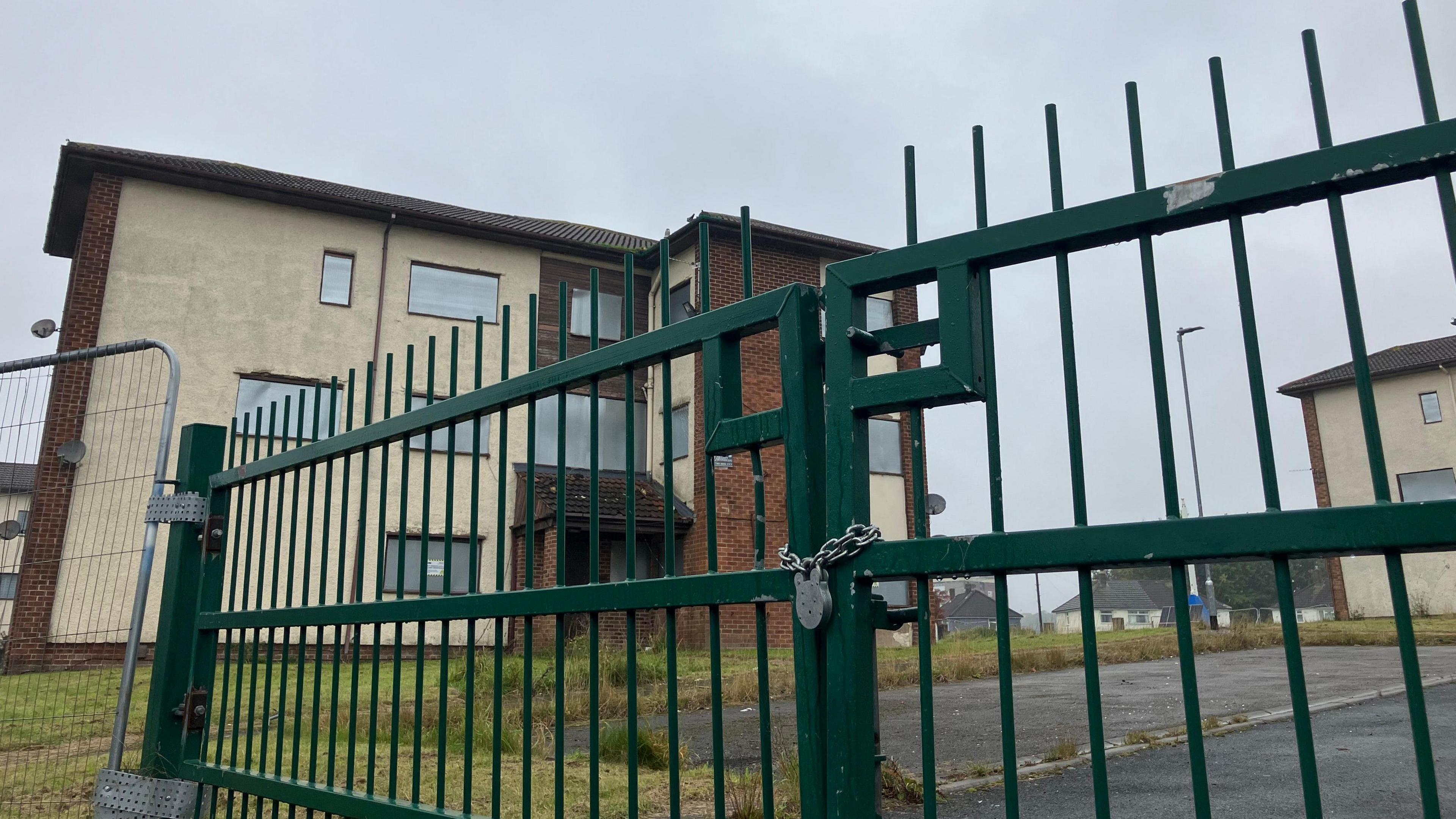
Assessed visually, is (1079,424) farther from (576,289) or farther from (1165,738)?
(576,289)

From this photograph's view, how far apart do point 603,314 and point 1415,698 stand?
19177 millimetres

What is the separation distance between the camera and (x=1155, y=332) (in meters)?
1.61

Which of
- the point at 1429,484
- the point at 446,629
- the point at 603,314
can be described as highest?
the point at 603,314

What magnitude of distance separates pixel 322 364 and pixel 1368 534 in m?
18.6

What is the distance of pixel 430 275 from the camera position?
63.3 ft

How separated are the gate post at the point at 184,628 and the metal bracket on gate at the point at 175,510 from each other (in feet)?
0.13

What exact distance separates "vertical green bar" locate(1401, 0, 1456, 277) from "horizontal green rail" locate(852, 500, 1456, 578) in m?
0.41

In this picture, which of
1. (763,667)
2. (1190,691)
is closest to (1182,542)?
(1190,691)

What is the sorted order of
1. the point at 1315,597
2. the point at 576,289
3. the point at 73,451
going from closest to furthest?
the point at 73,451, the point at 576,289, the point at 1315,597

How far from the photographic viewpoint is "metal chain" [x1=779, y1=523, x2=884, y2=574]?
1800 mm

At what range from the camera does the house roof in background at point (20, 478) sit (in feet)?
17.8

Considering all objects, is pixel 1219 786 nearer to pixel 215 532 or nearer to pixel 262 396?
pixel 215 532

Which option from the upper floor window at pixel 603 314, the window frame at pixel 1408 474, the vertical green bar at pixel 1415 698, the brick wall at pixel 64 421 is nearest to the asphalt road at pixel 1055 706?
the window frame at pixel 1408 474

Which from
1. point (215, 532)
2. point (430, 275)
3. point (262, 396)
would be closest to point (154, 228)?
point (262, 396)
